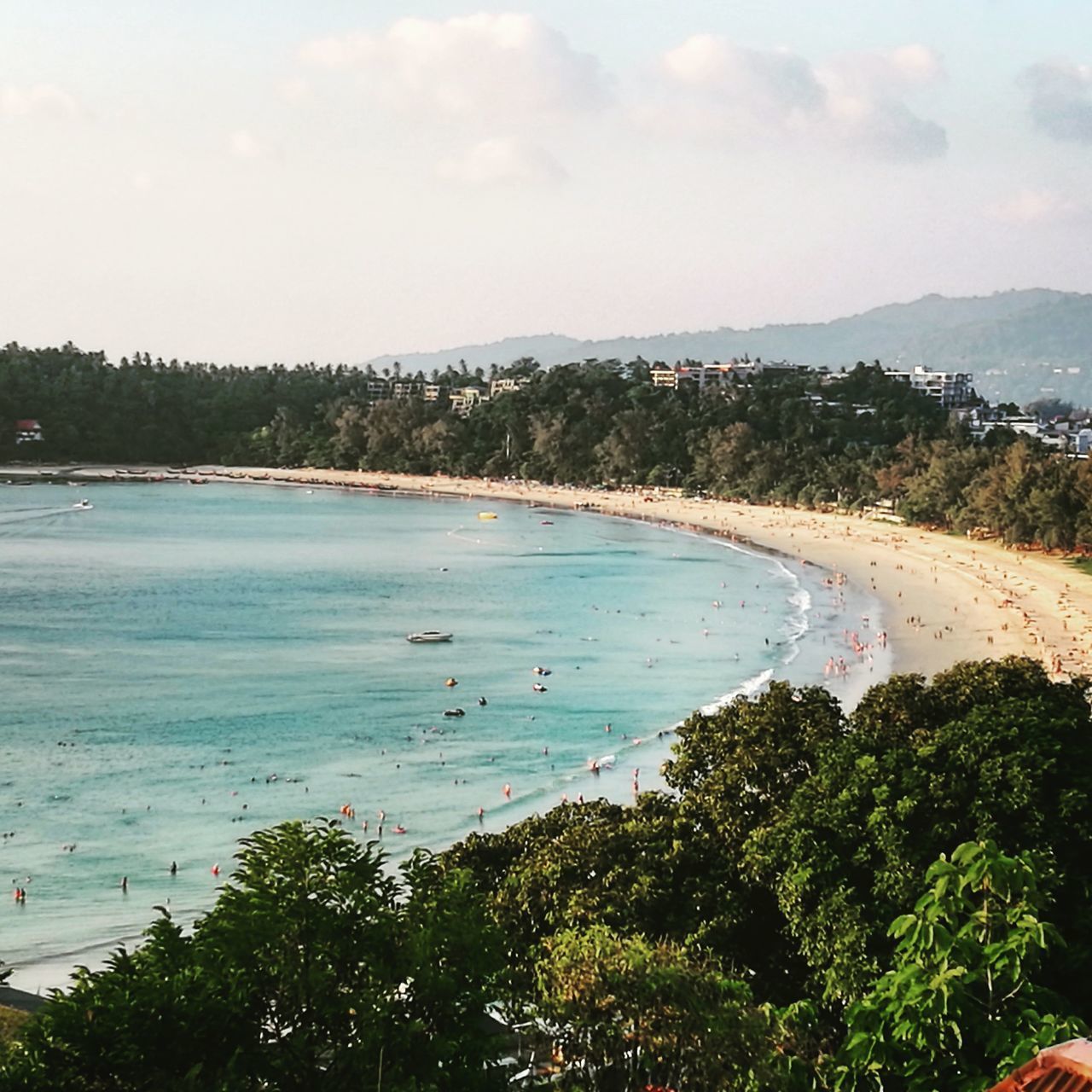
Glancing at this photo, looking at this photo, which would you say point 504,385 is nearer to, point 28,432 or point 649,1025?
point 28,432

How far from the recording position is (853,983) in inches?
540

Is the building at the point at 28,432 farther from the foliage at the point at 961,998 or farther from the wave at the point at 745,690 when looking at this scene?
the foliage at the point at 961,998

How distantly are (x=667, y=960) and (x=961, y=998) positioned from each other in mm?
2321

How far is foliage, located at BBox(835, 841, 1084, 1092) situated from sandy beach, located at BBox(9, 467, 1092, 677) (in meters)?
31.7

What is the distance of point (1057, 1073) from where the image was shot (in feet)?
24.4

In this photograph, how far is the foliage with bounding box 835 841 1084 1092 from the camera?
35.1 ft

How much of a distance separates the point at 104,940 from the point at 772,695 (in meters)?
11.8

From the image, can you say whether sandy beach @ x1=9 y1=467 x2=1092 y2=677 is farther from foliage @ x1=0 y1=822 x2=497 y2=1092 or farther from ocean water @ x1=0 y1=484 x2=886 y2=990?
foliage @ x1=0 y1=822 x2=497 y2=1092

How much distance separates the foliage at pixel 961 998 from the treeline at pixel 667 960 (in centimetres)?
2

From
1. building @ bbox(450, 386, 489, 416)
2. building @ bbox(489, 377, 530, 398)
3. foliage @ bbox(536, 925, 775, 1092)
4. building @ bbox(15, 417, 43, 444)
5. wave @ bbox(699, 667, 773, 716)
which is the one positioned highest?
building @ bbox(489, 377, 530, 398)

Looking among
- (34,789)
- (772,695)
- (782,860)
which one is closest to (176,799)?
(34,789)

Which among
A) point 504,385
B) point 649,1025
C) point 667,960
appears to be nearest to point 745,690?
point 667,960

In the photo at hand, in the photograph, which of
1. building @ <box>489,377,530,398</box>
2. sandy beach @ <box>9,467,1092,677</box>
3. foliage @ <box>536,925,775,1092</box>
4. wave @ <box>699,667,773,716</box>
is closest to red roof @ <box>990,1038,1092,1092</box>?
foliage @ <box>536,925,775,1092</box>

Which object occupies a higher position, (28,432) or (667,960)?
(28,432)
